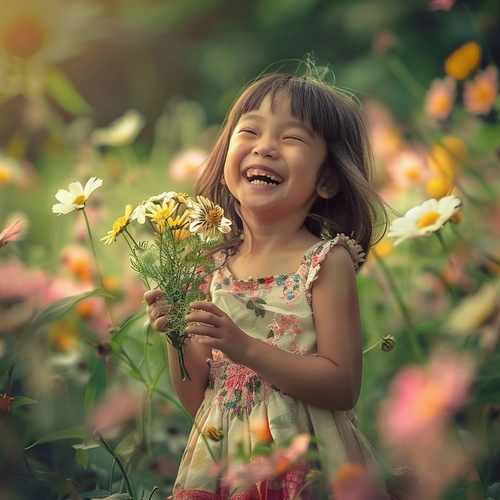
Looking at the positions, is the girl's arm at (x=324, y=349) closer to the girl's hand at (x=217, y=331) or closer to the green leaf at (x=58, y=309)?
the girl's hand at (x=217, y=331)

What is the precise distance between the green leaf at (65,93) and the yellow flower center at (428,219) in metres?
0.94

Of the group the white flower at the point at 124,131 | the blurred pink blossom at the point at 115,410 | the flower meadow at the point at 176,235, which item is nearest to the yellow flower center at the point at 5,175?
the flower meadow at the point at 176,235

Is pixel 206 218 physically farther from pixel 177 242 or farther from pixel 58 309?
pixel 58 309

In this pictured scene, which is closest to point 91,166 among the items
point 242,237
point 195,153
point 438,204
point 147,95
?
point 195,153

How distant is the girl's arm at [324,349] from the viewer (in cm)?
94

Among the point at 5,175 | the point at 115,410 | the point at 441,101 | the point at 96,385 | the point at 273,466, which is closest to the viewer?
the point at 273,466

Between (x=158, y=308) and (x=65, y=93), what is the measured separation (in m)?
1.03

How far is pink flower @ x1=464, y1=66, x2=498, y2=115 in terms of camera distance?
55.1 inches

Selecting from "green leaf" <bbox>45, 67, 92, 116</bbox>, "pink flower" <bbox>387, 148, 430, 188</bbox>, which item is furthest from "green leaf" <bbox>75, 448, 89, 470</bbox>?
"green leaf" <bbox>45, 67, 92, 116</bbox>

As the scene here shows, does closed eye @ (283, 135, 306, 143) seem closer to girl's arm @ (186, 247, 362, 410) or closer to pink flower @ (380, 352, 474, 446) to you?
girl's arm @ (186, 247, 362, 410)

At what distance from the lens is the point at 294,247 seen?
1.06m

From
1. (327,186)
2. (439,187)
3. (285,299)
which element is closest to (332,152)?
(327,186)

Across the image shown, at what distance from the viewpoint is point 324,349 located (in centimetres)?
100

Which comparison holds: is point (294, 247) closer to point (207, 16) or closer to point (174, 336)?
point (174, 336)
